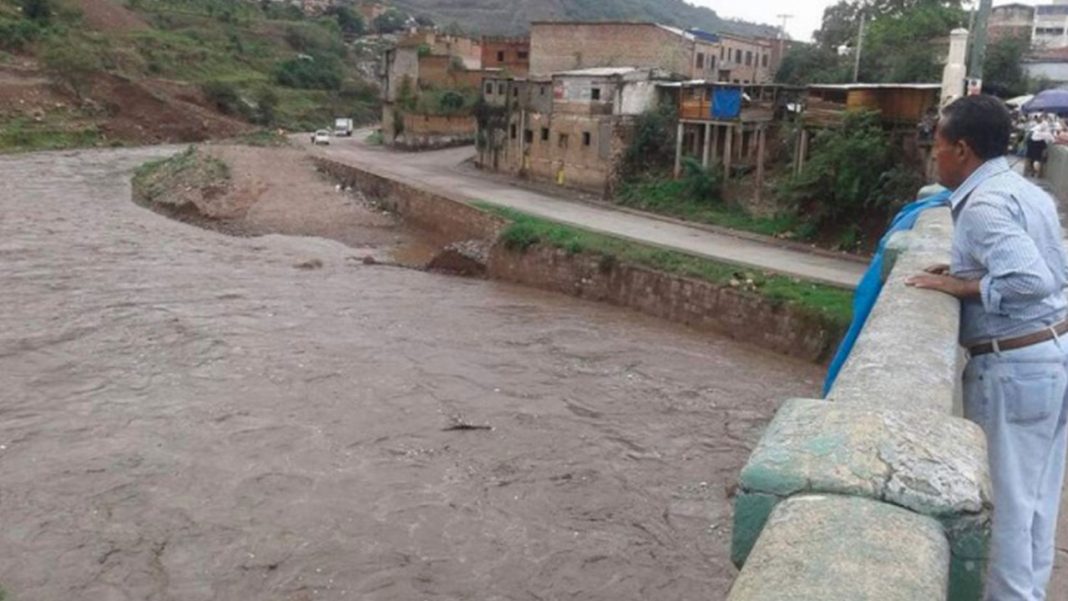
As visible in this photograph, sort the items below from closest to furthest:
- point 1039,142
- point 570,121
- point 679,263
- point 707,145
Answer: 1. point 1039,142
2. point 679,263
3. point 707,145
4. point 570,121

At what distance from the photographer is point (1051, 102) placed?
2028cm

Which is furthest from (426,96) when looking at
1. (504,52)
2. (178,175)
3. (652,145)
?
(652,145)

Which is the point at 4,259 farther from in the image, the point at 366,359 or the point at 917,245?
the point at 917,245

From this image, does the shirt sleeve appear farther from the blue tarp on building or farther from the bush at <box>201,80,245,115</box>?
the bush at <box>201,80,245,115</box>

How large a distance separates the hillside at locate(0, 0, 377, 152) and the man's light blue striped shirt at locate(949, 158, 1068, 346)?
4736cm

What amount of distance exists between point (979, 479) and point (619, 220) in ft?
81.4

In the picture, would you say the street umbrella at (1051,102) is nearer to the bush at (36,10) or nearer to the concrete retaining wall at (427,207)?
the concrete retaining wall at (427,207)

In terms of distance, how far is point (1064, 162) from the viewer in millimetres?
16031

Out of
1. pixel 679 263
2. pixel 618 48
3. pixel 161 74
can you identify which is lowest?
pixel 679 263

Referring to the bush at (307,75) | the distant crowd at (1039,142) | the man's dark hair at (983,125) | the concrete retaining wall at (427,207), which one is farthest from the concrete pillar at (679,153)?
the bush at (307,75)

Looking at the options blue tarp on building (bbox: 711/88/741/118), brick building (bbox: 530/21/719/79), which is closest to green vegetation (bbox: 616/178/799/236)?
blue tarp on building (bbox: 711/88/741/118)

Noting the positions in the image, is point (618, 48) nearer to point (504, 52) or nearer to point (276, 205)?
point (276, 205)

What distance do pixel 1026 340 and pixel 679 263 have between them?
17.8 meters

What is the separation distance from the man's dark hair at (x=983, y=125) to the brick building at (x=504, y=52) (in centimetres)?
5267
